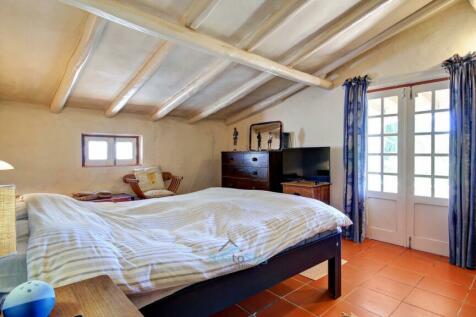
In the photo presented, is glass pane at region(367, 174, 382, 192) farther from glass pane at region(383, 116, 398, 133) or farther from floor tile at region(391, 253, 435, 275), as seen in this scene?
Result: floor tile at region(391, 253, 435, 275)

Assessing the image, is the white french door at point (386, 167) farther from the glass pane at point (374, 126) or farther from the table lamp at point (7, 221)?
the table lamp at point (7, 221)

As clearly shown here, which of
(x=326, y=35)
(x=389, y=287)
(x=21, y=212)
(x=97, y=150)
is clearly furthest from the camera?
(x=97, y=150)

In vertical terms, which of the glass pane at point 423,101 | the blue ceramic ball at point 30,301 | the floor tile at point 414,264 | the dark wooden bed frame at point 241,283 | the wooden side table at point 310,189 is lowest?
the floor tile at point 414,264

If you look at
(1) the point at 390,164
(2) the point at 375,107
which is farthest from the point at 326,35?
(1) the point at 390,164

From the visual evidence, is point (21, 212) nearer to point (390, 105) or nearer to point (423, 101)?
point (390, 105)

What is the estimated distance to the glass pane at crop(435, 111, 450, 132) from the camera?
3.23 meters

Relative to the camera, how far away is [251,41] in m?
3.02

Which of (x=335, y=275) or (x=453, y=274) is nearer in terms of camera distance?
(x=335, y=275)

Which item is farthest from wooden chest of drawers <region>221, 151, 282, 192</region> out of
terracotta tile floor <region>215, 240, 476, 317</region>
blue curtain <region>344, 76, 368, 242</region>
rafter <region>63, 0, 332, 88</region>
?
terracotta tile floor <region>215, 240, 476, 317</region>

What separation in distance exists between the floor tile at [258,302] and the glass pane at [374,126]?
2731 mm

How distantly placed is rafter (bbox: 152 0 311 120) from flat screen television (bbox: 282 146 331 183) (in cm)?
167

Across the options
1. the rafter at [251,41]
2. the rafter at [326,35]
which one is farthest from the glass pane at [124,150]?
the rafter at [326,35]

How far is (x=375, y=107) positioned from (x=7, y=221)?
163 inches

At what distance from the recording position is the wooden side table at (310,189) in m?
3.87
